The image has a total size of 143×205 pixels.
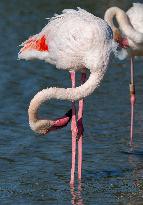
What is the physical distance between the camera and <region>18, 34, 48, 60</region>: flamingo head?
9.14 meters

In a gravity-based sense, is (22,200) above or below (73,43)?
below

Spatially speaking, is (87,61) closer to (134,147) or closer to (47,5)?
(134,147)

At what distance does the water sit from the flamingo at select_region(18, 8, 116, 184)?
1.30 ft

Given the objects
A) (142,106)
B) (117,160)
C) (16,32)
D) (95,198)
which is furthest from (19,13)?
(95,198)

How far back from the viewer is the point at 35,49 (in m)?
9.16

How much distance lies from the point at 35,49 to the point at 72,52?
26.2 inches

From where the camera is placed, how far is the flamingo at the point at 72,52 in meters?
8.03

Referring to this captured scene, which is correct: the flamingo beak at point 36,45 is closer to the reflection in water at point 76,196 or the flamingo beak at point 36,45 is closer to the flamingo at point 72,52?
the flamingo at point 72,52

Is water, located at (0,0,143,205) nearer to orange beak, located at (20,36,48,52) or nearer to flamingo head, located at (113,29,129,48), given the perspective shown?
flamingo head, located at (113,29,129,48)

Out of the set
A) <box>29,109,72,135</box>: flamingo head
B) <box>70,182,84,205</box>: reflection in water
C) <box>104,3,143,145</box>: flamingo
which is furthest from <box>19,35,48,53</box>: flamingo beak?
<box>104,3,143,145</box>: flamingo

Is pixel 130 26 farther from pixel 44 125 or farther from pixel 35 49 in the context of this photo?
pixel 44 125

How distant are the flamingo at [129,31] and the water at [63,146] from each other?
24.1 inches

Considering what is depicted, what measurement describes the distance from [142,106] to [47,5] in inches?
408

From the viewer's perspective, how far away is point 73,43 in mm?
8656
